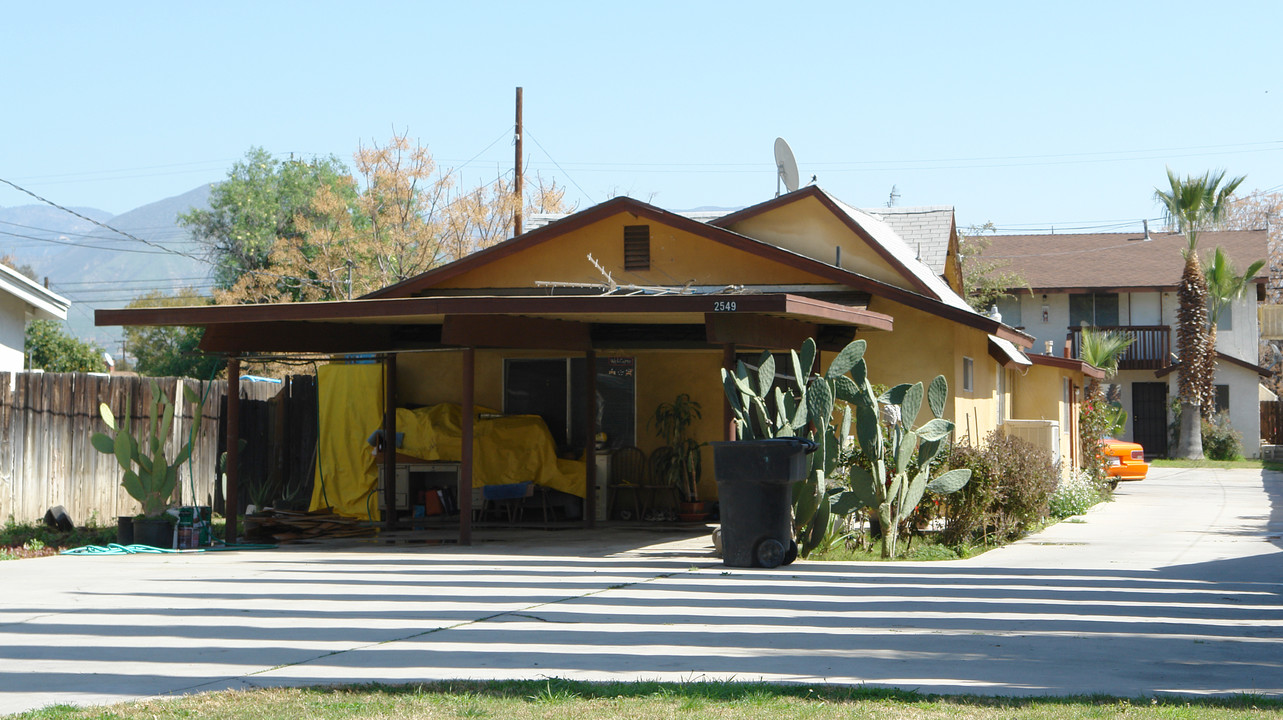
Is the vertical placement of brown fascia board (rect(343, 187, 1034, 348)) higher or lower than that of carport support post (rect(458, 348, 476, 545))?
higher

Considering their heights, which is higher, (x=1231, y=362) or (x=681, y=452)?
(x=1231, y=362)

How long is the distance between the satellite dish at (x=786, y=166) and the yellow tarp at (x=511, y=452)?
615cm

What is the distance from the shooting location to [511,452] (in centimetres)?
1622

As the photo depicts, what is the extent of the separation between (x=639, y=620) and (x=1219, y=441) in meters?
32.7

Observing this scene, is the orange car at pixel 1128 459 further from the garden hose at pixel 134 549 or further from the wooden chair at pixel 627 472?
the garden hose at pixel 134 549

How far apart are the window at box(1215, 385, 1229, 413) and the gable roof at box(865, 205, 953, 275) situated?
73.3ft

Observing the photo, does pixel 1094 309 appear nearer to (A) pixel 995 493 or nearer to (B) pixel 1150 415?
(B) pixel 1150 415

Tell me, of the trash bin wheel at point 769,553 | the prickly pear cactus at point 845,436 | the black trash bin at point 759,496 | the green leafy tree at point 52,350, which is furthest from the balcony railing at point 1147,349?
the green leafy tree at point 52,350

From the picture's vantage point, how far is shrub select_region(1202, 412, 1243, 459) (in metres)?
35.8

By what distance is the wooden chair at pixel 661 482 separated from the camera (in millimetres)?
16141

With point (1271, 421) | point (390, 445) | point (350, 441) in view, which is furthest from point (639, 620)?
point (1271, 421)

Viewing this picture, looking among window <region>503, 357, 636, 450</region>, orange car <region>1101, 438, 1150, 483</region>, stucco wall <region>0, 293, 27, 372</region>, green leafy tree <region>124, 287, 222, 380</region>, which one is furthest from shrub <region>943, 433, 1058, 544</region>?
green leafy tree <region>124, 287, 222, 380</region>

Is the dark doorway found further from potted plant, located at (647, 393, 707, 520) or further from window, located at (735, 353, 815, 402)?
potted plant, located at (647, 393, 707, 520)

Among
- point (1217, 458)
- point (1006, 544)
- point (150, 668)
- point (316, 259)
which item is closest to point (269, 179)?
point (316, 259)
